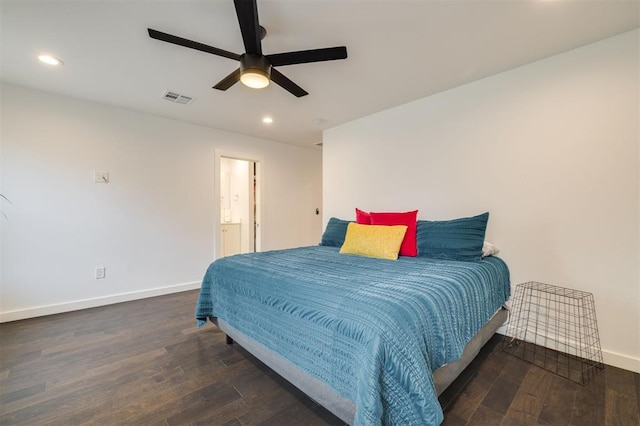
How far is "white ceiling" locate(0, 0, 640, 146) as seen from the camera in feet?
5.47

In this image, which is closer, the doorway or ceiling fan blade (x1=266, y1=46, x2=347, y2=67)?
ceiling fan blade (x1=266, y1=46, x2=347, y2=67)

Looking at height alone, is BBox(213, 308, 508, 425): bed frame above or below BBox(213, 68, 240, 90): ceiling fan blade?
below

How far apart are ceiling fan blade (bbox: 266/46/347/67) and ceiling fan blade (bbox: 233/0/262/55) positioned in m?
0.13

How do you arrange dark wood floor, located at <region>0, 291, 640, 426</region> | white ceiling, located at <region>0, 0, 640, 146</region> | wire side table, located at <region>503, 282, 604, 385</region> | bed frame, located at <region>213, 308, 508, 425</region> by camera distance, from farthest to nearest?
wire side table, located at <region>503, 282, 604, 385</region>, white ceiling, located at <region>0, 0, 640, 146</region>, dark wood floor, located at <region>0, 291, 640, 426</region>, bed frame, located at <region>213, 308, 508, 425</region>

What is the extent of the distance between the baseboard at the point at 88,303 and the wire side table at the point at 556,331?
3.97 meters

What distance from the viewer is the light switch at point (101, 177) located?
10.4 feet

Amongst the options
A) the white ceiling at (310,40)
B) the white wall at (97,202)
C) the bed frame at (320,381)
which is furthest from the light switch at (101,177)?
the bed frame at (320,381)

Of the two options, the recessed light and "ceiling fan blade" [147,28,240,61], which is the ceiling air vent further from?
"ceiling fan blade" [147,28,240,61]

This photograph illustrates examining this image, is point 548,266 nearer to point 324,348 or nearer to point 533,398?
point 533,398

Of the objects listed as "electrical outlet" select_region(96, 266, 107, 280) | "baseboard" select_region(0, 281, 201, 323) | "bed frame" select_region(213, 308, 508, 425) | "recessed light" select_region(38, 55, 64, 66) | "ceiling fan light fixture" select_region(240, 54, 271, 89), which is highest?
"recessed light" select_region(38, 55, 64, 66)

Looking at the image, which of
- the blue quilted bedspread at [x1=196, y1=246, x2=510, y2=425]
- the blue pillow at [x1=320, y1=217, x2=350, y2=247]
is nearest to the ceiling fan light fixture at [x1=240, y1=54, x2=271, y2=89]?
the blue quilted bedspread at [x1=196, y1=246, x2=510, y2=425]

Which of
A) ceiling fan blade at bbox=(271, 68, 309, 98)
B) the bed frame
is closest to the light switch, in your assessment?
the bed frame

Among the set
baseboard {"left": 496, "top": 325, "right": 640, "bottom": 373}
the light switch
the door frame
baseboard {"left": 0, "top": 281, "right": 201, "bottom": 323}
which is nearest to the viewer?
baseboard {"left": 496, "top": 325, "right": 640, "bottom": 373}

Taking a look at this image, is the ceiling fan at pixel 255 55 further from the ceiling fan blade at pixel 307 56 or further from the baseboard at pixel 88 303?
the baseboard at pixel 88 303
